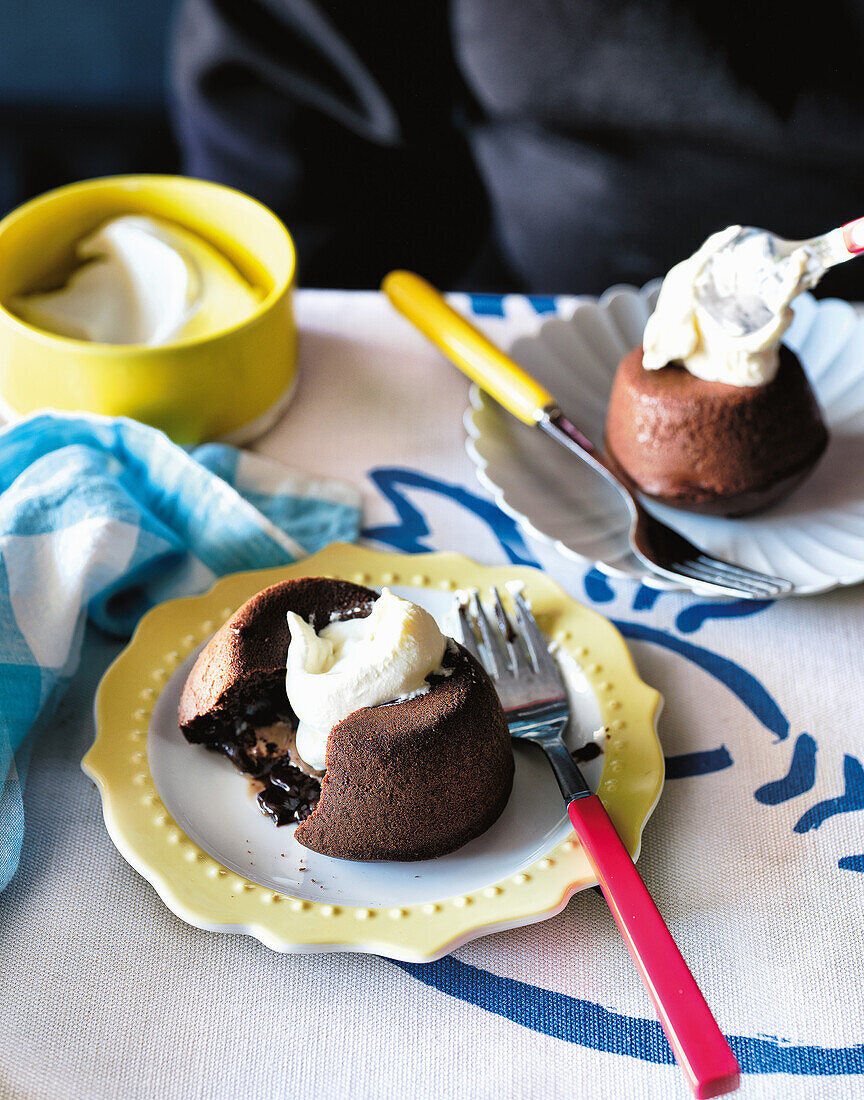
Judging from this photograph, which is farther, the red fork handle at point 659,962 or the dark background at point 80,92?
the dark background at point 80,92

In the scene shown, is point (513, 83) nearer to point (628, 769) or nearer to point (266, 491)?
point (266, 491)

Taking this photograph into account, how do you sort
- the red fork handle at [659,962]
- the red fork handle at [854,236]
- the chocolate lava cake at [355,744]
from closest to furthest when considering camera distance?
the red fork handle at [659,962] → the chocolate lava cake at [355,744] → the red fork handle at [854,236]

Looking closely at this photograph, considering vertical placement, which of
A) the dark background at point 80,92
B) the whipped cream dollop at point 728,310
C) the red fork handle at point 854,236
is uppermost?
the red fork handle at point 854,236

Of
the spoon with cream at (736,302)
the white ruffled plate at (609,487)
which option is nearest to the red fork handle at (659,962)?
the white ruffled plate at (609,487)

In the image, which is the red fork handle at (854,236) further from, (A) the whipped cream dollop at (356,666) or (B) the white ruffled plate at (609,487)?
(A) the whipped cream dollop at (356,666)

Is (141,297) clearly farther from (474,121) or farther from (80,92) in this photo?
(80,92)

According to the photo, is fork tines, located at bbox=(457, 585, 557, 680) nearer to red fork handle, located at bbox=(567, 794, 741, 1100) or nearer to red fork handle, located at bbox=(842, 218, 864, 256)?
red fork handle, located at bbox=(567, 794, 741, 1100)
